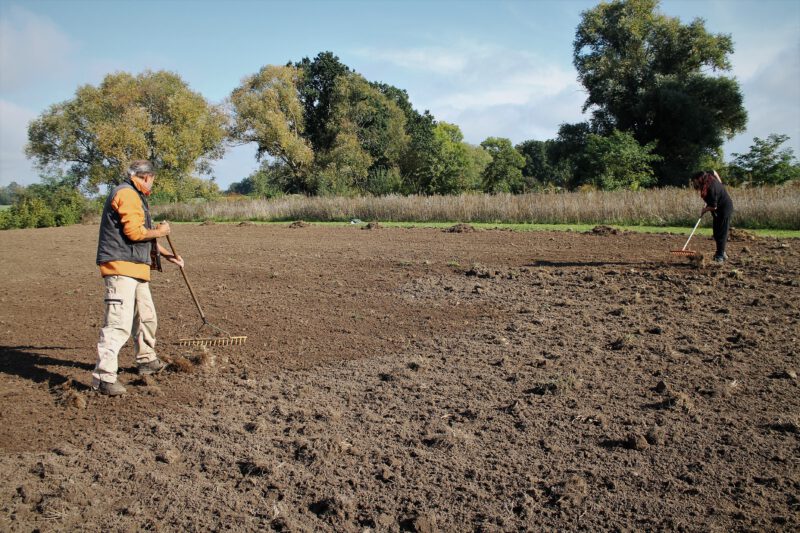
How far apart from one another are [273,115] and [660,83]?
31.8m

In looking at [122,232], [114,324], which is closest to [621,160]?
[122,232]

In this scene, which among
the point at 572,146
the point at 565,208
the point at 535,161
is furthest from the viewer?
the point at 535,161

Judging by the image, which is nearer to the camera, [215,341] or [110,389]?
[110,389]

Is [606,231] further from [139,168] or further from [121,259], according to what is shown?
[121,259]

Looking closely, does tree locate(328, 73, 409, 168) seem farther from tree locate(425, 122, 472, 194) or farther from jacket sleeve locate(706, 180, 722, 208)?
jacket sleeve locate(706, 180, 722, 208)

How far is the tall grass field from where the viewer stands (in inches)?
806

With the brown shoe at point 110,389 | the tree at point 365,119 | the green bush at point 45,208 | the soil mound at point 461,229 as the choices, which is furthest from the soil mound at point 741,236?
the tree at point 365,119

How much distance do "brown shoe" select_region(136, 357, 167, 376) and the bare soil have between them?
12 centimetres

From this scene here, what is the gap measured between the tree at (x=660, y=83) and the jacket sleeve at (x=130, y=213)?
37.4 m

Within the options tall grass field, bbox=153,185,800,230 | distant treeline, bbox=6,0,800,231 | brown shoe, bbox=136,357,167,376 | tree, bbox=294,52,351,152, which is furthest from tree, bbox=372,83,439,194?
brown shoe, bbox=136,357,167,376

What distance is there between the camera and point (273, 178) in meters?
56.9

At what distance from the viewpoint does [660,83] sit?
39469 mm

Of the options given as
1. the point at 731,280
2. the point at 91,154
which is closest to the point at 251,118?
the point at 91,154

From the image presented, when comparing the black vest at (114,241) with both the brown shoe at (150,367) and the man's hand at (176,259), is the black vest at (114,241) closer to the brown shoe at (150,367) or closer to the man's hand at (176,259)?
the man's hand at (176,259)
